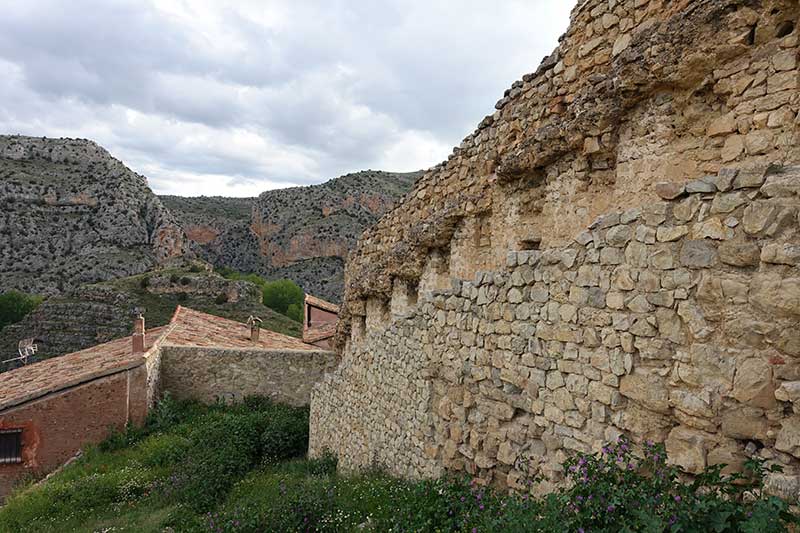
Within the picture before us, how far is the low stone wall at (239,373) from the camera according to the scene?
46.4ft

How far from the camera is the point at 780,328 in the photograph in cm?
239

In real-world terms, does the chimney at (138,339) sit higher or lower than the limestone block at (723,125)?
lower

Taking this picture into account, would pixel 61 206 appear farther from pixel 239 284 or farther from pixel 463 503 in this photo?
pixel 463 503

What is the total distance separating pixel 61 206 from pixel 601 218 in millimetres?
59283

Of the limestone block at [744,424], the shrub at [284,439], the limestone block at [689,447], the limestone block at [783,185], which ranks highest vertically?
the limestone block at [783,185]

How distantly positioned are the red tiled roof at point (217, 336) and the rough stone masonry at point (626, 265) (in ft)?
33.2

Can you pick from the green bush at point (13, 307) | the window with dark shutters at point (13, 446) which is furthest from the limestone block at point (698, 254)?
the green bush at point (13, 307)

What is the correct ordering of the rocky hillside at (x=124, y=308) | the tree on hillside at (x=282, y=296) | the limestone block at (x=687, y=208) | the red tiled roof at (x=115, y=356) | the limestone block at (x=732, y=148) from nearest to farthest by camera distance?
1. the limestone block at (x=687, y=208)
2. the limestone block at (x=732, y=148)
3. the red tiled roof at (x=115, y=356)
4. the rocky hillside at (x=124, y=308)
5. the tree on hillside at (x=282, y=296)

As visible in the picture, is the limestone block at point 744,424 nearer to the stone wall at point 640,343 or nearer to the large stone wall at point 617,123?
the stone wall at point 640,343

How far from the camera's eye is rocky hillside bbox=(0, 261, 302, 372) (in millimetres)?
34312

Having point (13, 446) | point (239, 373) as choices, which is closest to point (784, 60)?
point (239, 373)

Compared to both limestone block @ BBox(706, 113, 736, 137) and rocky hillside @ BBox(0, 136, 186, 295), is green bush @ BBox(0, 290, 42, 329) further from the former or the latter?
limestone block @ BBox(706, 113, 736, 137)

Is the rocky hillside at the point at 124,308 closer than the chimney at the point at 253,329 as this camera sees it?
No

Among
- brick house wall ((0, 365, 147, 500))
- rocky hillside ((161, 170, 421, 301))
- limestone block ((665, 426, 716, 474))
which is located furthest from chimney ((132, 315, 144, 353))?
rocky hillside ((161, 170, 421, 301))
